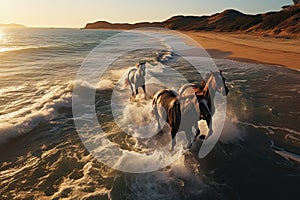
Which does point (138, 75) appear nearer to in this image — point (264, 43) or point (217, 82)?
point (217, 82)

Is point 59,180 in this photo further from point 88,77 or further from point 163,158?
point 88,77

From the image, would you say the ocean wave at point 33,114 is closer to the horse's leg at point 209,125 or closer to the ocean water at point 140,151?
the ocean water at point 140,151

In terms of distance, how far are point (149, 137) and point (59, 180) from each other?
111 inches

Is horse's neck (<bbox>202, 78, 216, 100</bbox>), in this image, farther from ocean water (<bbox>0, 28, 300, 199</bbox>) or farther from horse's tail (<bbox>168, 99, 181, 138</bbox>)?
ocean water (<bbox>0, 28, 300, 199</bbox>)

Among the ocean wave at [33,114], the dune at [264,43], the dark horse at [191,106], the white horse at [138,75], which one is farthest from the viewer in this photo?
the dune at [264,43]

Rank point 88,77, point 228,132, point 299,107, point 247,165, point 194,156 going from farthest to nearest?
point 88,77 < point 299,107 < point 228,132 < point 194,156 < point 247,165

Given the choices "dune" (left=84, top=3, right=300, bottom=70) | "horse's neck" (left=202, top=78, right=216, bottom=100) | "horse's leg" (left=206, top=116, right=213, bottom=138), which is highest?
"horse's neck" (left=202, top=78, right=216, bottom=100)

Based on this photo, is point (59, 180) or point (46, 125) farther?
point (46, 125)

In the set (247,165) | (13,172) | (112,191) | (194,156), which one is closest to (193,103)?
(194,156)

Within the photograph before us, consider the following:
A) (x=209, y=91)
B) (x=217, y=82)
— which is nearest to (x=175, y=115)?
(x=209, y=91)

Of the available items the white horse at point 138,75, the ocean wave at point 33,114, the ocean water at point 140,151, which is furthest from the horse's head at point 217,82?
the ocean wave at point 33,114

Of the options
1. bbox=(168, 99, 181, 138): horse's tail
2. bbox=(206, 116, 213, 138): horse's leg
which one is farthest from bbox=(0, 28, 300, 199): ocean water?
bbox=(168, 99, 181, 138): horse's tail

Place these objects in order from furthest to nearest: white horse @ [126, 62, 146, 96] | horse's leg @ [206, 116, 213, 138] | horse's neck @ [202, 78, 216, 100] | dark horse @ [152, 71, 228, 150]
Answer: white horse @ [126, 62, 146, 96] < horse's leg @ [206, 116, 213, 138] < horse's neck @ [202, 78, 216, 100] < dark horse @ [152, 71, 228, 150]

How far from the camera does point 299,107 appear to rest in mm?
8688
